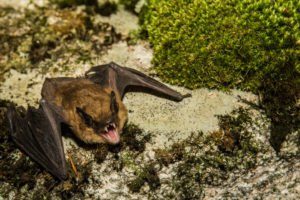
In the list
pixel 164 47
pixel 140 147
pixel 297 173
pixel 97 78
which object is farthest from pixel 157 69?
pixel 297 173

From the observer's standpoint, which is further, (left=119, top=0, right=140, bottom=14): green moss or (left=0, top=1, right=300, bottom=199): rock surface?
(left=119, top=0, right=140, bottom=14): green moss

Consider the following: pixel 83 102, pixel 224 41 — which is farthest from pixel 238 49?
pixel 83 102

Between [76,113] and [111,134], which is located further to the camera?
[76,113]

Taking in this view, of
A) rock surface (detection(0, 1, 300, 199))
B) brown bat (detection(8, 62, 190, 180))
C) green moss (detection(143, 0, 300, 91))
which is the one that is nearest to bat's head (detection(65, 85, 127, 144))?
brown bat (detection(8, 62, 190, 180))

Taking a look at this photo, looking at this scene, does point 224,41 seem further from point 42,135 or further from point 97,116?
point 42,135

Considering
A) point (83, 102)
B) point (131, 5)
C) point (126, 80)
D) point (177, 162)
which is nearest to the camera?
point (177, 162)

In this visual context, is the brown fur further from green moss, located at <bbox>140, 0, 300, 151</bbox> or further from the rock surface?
green moss, located at <bbox>140, 0, 300, 151</bbox>

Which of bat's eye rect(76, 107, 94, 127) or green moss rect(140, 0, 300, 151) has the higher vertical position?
green moss rect(140, 0, 300, 151)
